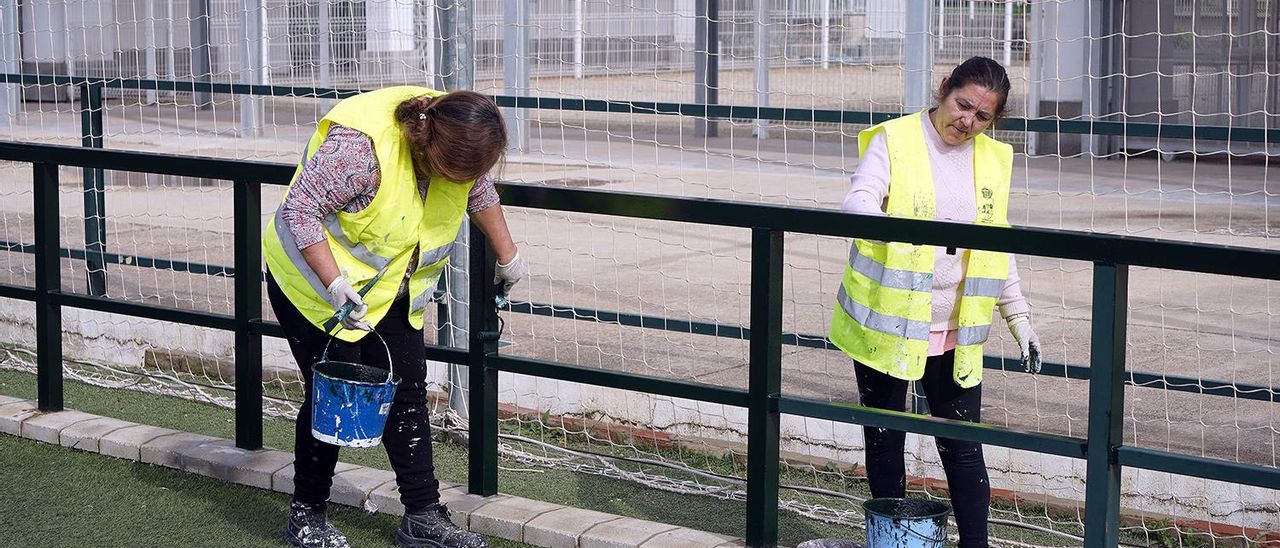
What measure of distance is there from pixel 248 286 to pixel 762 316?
175 cm

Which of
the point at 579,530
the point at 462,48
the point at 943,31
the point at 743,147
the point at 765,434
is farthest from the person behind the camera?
the point at 743,147

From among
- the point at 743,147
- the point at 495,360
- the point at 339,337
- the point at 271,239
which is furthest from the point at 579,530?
the point at 743,147

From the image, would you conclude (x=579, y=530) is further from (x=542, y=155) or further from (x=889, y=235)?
(x=542, y=155)

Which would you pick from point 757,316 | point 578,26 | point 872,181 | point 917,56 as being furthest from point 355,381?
Answer: point 578,26

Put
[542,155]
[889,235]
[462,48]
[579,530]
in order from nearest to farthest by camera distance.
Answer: [889,235] < [579,530] < [462,48] < [542,155]

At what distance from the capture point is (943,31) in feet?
33.1

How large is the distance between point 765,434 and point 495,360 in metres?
0.88

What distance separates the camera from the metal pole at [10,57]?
964 cm

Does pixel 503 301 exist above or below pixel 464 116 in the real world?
below

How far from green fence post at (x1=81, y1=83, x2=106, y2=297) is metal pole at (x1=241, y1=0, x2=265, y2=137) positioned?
2995 millimetres

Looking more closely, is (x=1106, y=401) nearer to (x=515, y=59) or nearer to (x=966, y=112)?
(x=966, y=112)

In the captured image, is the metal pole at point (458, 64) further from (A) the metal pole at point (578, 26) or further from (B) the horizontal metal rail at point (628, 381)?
(A) the metal pole at point (578, 26)

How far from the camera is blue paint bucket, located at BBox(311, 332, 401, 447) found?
3779 millimetres

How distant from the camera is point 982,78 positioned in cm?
370
